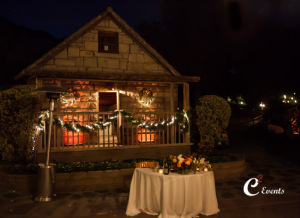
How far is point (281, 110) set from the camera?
18.3m

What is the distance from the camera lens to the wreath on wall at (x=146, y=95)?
11188 mm

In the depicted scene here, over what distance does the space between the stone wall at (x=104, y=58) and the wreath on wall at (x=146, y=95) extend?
721mm

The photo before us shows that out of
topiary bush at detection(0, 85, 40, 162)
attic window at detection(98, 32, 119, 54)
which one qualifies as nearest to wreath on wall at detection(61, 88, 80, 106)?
attic window at detection(98, 32, 119, 54)

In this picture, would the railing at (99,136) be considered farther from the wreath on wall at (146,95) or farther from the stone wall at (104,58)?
the stone wall at (104,58)

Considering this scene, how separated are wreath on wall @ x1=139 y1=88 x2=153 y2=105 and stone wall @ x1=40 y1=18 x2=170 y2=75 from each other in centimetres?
72

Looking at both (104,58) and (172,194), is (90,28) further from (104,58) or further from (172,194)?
(172,194)

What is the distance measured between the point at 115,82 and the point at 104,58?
103 cm

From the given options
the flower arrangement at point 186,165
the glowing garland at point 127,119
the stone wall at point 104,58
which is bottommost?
the flower arrangement at point 186,165

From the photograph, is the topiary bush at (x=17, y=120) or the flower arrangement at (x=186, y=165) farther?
the topiary bush at (x=17, y=120)

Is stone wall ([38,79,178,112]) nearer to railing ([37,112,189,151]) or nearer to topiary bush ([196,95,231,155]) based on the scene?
railing ([37,112,189,151])

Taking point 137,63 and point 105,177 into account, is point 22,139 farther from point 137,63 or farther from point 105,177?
point 137,63

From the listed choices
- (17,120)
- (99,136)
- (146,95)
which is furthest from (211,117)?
(17,120)

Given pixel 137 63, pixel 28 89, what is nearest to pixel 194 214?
pixel 28 89

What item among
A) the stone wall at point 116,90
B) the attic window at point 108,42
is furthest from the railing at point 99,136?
the attic window at point 108,42
